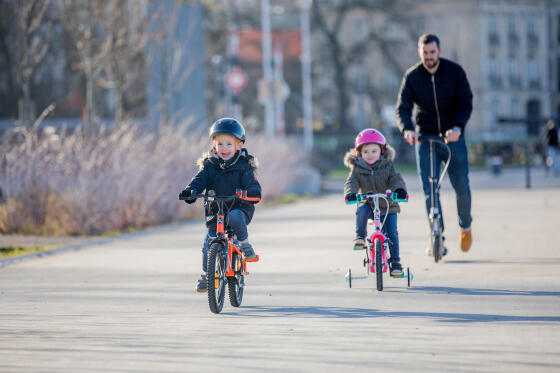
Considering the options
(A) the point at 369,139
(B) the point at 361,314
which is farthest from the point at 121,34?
(B) the point at 361,314

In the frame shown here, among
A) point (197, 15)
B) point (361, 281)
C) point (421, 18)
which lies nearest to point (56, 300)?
point (361, 281)

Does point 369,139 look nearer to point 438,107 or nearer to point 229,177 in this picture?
point 229,177

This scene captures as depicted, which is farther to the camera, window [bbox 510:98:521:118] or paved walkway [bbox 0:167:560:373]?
window [bbox 510:98:521:118]

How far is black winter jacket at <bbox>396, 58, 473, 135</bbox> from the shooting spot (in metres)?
11.2

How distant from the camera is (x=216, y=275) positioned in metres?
8.52

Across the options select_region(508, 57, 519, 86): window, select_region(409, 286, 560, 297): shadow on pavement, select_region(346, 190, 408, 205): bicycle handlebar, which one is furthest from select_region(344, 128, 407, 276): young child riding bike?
select_region(508, 57, 519, 86): window

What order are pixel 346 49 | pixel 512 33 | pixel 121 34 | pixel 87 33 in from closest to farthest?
1. pixel 87 33
2. pixel 121 34
3. pixel 346 49
4. pixel 512 33

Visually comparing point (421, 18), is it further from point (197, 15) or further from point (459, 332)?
point (459, 332)

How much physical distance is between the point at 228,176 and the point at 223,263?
68 centimetres

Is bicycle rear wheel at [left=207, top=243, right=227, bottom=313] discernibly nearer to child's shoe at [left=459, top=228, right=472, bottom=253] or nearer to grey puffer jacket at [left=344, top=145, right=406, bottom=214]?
grey puffer jacket at [left=344, top=145, right=406, bottom=214]

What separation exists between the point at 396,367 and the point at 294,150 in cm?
2302

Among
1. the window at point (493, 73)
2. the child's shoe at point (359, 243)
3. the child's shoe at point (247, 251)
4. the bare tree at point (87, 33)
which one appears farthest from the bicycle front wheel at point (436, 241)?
the window at point (493, 73)

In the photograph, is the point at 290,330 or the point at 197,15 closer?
the point at 290,330

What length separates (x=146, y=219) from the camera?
1798cm
